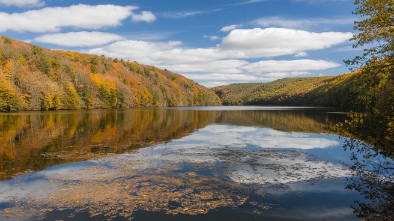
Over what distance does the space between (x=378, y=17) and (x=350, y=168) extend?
30.7 ft

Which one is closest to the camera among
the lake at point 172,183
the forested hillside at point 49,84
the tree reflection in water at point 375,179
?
the lake at point 172,183

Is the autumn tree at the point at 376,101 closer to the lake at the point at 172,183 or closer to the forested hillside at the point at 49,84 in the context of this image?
the lake at the point at 172,183

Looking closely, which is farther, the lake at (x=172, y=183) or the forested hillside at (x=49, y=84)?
the forested hillside at (x=49, y=84)

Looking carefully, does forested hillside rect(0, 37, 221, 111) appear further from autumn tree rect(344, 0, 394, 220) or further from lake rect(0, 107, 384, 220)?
autumn tree rect(344, 0, 394, 220)

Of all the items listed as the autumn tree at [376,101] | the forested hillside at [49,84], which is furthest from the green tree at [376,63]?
the forested hillside at [49,84]

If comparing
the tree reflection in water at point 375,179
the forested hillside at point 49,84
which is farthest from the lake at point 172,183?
the forested hillside at point 49,84

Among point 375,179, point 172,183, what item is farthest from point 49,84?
point 375,179

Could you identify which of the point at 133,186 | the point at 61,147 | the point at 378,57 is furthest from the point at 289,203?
the point at 61,147

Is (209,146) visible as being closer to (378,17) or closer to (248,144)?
(248,144)

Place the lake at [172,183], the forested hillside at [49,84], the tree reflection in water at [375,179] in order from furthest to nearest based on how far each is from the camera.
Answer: the forested hillside at [49,84] → the tree reflection in water at [375,179] → the lake at [172,183]

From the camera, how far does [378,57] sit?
16.5 meters

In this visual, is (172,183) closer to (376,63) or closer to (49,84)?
(376,63)

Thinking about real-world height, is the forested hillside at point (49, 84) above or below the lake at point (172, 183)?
above

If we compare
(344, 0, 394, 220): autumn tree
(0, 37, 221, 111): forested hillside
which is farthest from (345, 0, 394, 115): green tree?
(0, 37, 221, 111): forested hillside
